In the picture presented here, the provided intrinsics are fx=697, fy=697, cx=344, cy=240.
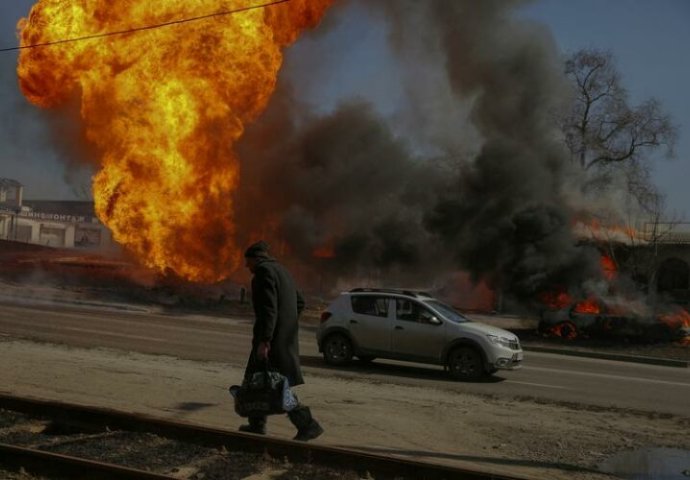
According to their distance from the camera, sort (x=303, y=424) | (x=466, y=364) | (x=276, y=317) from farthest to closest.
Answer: (x=466, y=364) < (x=303, y=424) < (x=276, y=317)

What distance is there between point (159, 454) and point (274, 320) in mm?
1755

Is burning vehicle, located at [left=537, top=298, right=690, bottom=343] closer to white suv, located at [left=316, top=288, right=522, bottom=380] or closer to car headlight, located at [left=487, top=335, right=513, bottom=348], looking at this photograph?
white suv, located at [left=316, top=288, right=522, bottom=380]

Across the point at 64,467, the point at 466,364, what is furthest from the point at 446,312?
the point at 64,467

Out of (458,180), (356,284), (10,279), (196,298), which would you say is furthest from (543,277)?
(10,279)

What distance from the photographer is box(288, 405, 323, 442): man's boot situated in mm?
6641

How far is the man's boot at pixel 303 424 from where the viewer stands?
664 centimetres

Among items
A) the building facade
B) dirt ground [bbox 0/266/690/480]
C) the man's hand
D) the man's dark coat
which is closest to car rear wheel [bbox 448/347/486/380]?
dirt ground [bbox 0/266/690/480]

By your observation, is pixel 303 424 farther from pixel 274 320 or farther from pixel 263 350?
pixel 274 320

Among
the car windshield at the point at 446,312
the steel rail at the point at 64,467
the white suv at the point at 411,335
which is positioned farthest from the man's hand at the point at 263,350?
the car windshield at the point at 446,312

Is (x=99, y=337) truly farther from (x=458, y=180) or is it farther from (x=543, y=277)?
(x=458, y=180)

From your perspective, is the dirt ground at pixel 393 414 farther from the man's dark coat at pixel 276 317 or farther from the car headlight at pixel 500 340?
the car headlight at pixel 500 340

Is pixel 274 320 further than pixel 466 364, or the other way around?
pixel 466 364

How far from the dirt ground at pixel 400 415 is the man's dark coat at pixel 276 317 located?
63.2 inches

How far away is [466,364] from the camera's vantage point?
1307 centimetres
